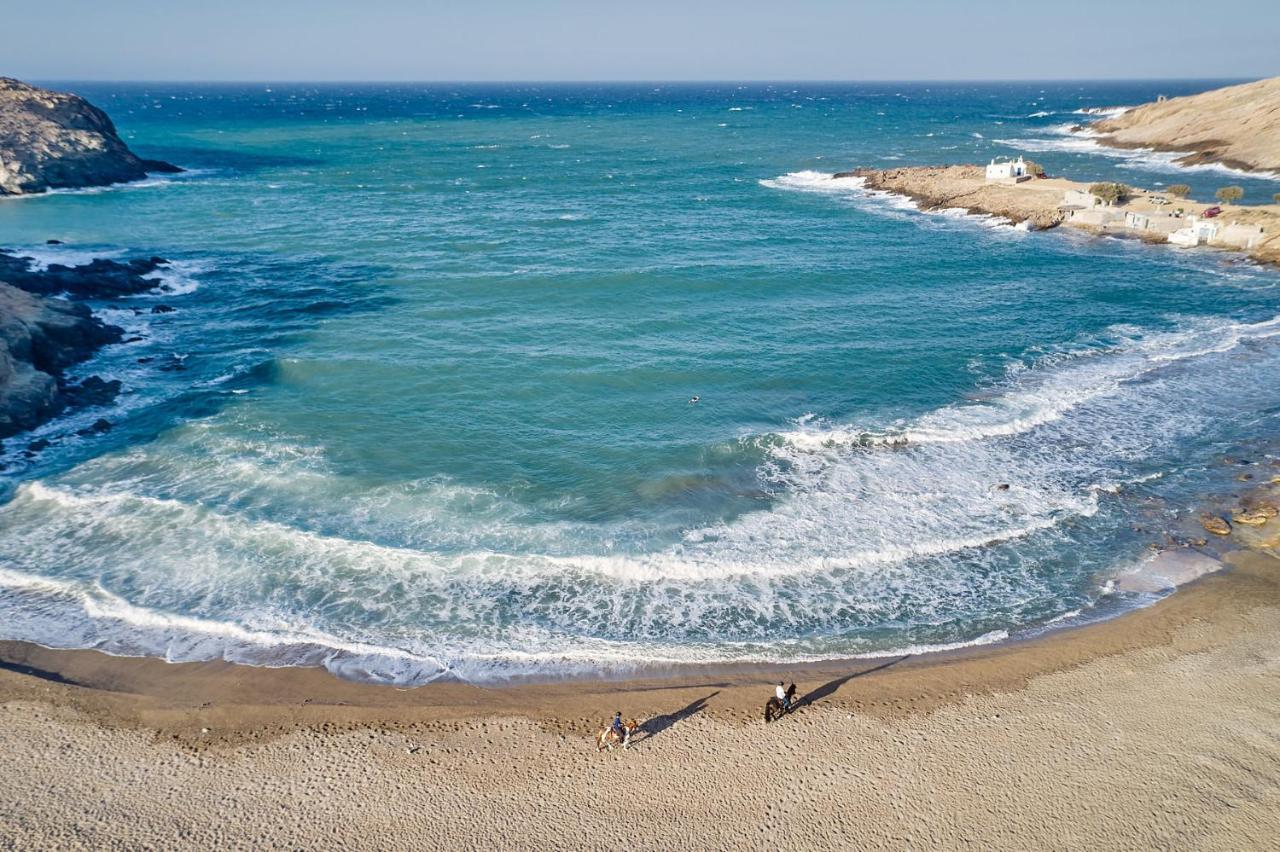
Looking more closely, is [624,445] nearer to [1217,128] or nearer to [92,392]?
[92,392]

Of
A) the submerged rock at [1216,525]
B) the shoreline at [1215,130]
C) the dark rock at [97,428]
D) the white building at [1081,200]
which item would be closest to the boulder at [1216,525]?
the submerged rock at [1216,525]

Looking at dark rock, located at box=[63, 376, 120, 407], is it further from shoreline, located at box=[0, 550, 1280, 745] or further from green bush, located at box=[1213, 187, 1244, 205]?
green bush, located at box=[1213, 187, 1244, 205]

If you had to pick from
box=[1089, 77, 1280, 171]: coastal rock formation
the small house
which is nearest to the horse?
the small house

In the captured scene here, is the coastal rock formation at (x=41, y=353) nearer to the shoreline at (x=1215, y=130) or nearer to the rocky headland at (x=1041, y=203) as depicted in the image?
the rocky headland at (x=1041, y=203)

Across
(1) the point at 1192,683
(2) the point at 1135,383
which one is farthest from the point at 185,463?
(2) the point at 1135,383

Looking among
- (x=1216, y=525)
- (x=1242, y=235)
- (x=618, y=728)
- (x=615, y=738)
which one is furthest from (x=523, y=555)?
(x=1242, y=235)

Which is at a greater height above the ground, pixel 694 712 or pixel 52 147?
pixel 52 147

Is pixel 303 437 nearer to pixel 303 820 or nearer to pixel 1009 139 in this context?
pixel 303 820
